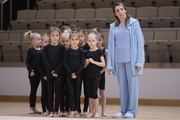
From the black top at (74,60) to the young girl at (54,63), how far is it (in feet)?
0.41

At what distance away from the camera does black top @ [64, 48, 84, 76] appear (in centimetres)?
475

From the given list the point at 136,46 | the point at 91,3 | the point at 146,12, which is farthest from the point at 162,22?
the point at 136,46

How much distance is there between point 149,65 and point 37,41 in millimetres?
2657

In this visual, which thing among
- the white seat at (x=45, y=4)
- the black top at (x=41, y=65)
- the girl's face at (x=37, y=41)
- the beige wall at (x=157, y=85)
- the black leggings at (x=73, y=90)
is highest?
the white seat at (x=45, y=4)

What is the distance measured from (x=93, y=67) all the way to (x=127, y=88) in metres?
0.47

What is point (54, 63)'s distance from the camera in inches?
193

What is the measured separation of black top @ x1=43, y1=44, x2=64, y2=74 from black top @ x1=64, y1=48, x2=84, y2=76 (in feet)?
0.41

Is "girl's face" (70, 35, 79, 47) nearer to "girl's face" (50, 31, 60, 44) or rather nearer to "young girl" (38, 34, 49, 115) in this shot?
"girl's face" (50, 31, 60, 44)

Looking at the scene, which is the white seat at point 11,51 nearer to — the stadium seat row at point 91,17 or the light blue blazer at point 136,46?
the stadium seat row at point 91,17

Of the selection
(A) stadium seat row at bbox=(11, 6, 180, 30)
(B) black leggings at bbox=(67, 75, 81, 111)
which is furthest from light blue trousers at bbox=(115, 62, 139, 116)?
(A) stadium seat row at bbox=(11, 6, 180, 30)

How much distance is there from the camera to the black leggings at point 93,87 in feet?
15.4

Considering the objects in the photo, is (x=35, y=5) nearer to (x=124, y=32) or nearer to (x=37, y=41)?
(x=37, y=41)

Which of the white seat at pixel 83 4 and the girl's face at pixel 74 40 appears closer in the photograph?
the girl's face at pixel 74 40

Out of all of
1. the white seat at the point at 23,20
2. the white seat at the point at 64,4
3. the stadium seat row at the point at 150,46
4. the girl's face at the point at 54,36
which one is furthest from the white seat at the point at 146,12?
the girl's face at the point at 54,36
